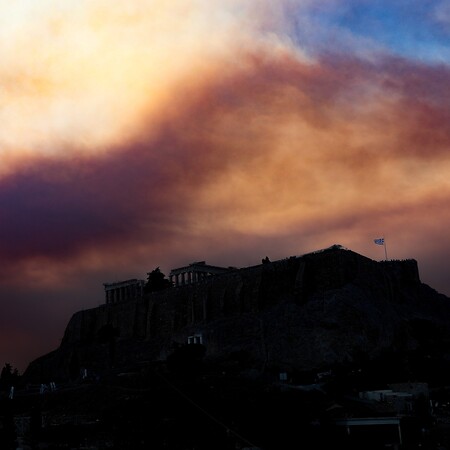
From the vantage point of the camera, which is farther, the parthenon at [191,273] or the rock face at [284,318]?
the parthenon at [191,273]

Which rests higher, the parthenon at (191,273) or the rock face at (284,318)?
the parthenon at (191,273)

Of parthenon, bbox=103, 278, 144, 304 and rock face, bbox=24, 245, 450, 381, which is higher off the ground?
parthenon, bbox=103, 278, 144, 304

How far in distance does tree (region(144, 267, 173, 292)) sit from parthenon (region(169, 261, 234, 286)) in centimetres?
248

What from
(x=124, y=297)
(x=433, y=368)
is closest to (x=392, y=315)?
(x=433, y=368)

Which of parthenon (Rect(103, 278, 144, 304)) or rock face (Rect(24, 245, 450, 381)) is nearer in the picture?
rock face (Rect(24, 245, 450, 381))

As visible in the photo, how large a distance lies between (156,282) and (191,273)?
918 cm

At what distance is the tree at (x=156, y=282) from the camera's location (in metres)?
131

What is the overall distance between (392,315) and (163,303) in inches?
1621

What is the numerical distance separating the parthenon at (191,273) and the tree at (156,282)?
8.13 ft

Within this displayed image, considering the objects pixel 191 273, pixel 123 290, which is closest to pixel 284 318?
pixel 191 273

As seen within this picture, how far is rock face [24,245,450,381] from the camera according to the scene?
90.2 metres

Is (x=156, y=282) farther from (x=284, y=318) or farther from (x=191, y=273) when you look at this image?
(x=284, y=318)

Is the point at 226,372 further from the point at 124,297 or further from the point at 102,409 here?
the point at 124,297

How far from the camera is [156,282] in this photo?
131250 mm
